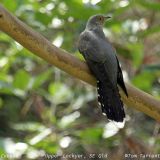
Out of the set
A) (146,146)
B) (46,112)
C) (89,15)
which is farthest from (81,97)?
(89,15)

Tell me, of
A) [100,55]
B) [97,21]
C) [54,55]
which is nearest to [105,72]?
[100,55]

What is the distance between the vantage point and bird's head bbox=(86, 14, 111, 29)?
12.1 ft

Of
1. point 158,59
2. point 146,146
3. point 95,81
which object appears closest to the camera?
point 95,81

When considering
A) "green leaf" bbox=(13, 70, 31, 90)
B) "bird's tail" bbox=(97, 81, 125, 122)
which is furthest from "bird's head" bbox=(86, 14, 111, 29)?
"bird's tail" bbox=(97, 81, 125, 122)

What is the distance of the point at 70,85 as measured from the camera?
507 centimetres

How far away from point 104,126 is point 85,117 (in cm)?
102

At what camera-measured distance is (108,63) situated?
3117 mm

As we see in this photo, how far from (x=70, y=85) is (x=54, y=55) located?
8.09 feet

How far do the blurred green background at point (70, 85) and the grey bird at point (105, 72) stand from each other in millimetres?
242

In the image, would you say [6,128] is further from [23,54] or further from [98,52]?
[98,52]

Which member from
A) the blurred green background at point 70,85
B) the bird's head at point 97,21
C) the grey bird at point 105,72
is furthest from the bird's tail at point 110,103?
the bird's head at point 97,21

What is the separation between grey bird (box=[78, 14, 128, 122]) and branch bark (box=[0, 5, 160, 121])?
0.13 m

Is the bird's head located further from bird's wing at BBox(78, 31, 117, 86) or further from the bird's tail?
the bird's tail

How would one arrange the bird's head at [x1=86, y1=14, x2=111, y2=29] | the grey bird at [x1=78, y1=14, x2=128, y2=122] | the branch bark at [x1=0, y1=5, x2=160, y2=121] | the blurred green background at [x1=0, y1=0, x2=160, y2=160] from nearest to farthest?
the branch bark at [x1=0, y1=5, x2=160, y2=121], the grey bird at [x1=78, y1=14, x2=128, y2=122], the blurred green background at [x1=0, y1=0, x2=160, y2=160], the bird's head at [x1=86, y1=14, x2=111, y2=29]
